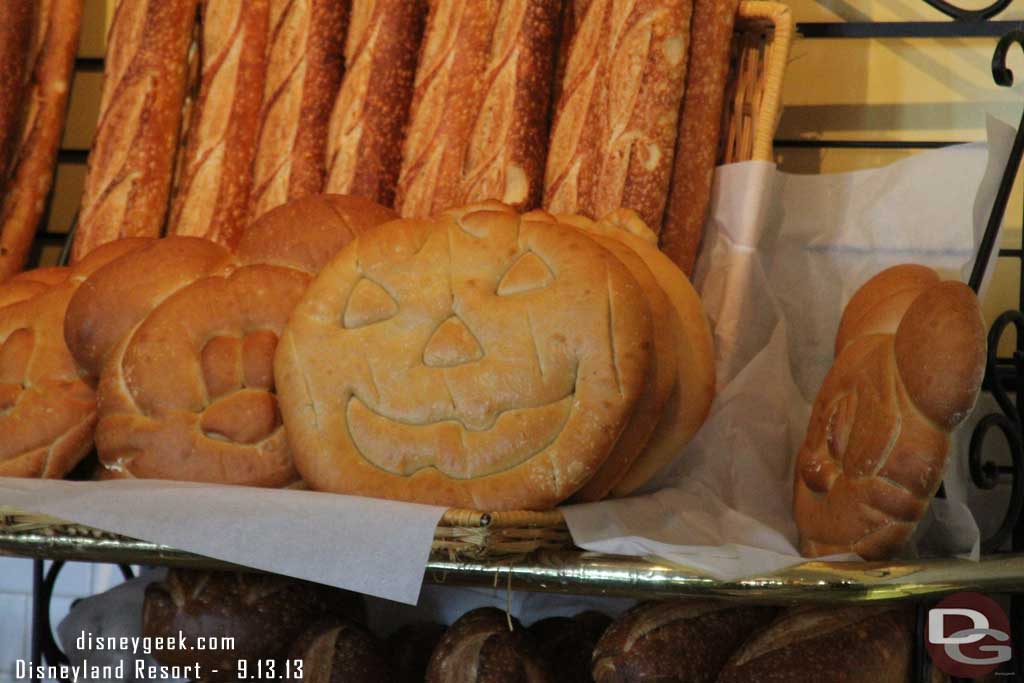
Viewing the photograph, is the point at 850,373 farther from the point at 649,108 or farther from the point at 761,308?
the point at 649,108

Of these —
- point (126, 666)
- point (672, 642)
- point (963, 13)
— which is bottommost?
point (126, 666)

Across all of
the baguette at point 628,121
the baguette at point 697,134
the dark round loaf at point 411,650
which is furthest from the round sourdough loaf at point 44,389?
the baguette at point 697,134

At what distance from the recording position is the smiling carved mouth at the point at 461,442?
992mm

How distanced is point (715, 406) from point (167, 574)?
67 centimetres

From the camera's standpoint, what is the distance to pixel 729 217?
1.38 m

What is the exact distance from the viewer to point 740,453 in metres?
1.24

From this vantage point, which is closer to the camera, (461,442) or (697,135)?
(461,442)

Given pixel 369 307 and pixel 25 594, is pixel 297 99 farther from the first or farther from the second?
pixel 25 594

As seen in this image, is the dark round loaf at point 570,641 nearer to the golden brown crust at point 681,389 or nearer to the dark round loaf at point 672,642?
the dark round loaf at point 672,642

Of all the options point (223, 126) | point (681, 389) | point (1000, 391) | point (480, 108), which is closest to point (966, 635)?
point (1000, 391)

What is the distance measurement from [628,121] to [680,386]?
375mm

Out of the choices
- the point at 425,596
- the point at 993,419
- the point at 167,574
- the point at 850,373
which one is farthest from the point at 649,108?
the point at 167,574

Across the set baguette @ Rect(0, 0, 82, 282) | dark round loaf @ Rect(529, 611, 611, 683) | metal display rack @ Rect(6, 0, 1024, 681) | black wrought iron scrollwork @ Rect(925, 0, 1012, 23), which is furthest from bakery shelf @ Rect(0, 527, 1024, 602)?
baguette @ Rect(0, 0, 82, 282)

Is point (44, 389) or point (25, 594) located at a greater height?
point (44, 389)
